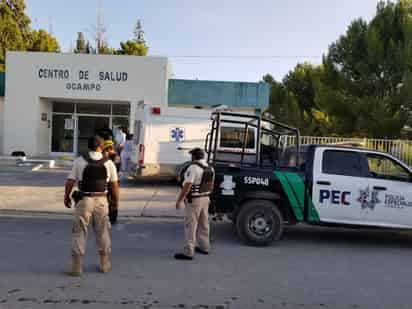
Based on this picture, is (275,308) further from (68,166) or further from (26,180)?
(68,166)

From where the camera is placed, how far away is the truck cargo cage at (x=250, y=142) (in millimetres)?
6883

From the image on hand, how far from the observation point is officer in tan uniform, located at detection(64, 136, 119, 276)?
15.6 ft

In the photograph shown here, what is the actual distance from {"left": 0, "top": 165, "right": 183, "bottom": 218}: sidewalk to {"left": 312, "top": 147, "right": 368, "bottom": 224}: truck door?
335 cm

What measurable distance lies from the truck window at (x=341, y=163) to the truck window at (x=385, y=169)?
0.22m

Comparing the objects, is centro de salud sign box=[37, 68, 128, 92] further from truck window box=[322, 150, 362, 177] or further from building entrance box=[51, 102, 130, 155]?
truck window box=[322, 150, 362, 177]

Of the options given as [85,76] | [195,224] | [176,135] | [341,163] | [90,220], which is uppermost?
[85,76]

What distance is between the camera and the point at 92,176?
4.76 metres

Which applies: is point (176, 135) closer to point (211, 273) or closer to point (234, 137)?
point (234, 137)

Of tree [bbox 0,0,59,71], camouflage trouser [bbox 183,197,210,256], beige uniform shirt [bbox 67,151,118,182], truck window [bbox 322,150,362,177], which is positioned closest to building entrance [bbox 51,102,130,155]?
tree [bbox 0,0,59,71]

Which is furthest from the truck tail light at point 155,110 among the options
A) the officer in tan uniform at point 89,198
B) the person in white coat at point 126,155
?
the officer in tan uniform at point 89,198

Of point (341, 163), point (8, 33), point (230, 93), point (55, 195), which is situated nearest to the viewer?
point (341, 163)

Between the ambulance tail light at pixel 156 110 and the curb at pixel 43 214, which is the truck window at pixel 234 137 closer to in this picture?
the ambulance tail light at pixel 156 110

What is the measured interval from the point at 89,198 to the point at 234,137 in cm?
719

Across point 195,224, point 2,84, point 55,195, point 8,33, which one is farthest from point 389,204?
point 8,33
